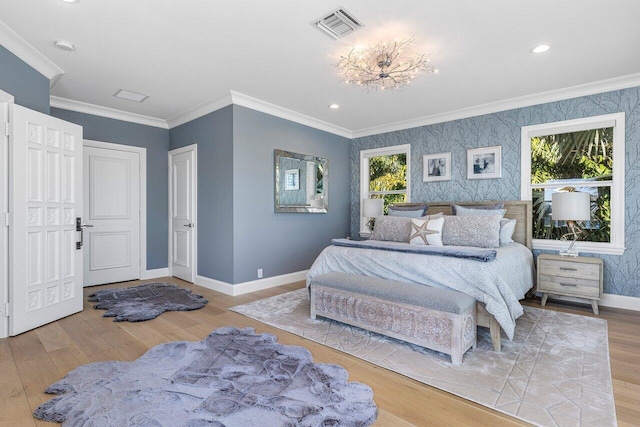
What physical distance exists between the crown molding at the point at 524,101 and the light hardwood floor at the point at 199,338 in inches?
96.3

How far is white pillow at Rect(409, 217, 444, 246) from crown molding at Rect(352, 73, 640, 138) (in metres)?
1.75

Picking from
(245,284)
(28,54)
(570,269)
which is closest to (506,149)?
(570,269)

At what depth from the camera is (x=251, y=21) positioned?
7.95 feet

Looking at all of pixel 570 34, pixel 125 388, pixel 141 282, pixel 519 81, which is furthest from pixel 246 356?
pixel 519 81

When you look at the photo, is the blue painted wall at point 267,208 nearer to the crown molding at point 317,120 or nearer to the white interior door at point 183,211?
the crown molding at point 317,120

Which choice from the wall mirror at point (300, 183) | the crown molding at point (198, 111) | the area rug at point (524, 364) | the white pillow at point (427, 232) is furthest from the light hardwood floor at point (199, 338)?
the crown molding at point (198, 111)

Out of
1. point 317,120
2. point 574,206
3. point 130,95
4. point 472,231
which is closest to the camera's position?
point 574,206

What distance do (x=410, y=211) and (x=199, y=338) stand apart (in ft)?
10.4

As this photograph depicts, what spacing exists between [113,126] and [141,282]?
7.60ft

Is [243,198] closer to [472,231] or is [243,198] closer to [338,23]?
[338,23]

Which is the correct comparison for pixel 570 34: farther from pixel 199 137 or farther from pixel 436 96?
pixel 199 137

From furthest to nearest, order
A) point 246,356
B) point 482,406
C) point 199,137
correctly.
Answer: point 199,137, point 246,356, point 482,406

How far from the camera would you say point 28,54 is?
2855mm

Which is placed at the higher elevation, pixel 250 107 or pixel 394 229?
pixel 250 107
